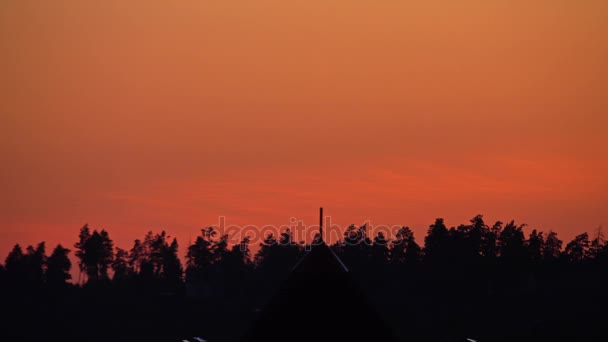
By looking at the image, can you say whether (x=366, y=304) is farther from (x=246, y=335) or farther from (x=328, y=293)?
(x=246, y=335)

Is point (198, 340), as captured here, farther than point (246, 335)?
Yes

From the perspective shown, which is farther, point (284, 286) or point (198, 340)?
point (198, 340)

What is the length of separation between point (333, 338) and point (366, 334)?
1.00 m

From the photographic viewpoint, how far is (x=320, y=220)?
25156 millimetres

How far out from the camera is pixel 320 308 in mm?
24516

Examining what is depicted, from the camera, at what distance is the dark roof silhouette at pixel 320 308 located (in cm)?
2436

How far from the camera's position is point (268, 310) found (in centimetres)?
2484

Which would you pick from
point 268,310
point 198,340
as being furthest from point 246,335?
point 198,340

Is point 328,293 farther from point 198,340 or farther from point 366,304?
point 198,340

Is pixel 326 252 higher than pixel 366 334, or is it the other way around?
pixel 326 252

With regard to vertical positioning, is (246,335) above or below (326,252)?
below

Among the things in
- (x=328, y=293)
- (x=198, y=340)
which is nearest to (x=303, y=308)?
(x=328, y=293)

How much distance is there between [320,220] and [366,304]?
2328 mm

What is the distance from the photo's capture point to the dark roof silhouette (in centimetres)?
2436
